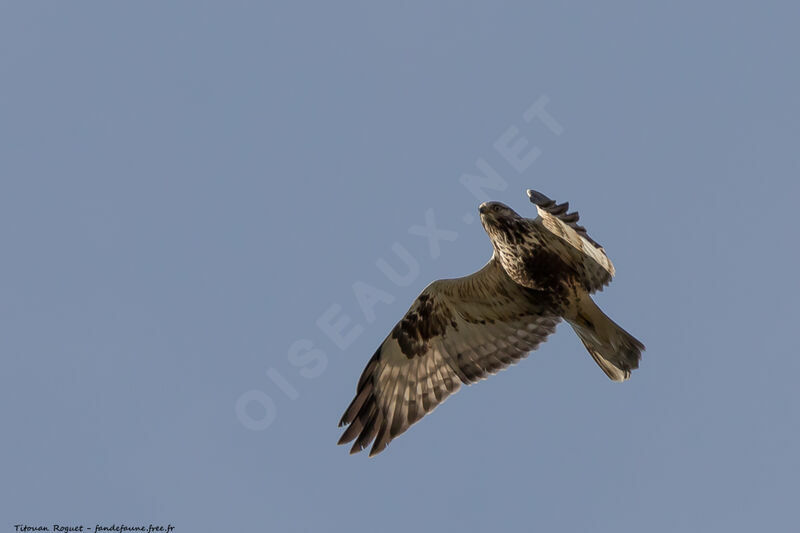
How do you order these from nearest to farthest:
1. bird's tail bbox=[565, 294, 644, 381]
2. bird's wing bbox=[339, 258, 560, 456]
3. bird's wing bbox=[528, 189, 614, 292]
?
bird's wing bbox=[528, 189, 614, 292]
bird's tail bbox=[565, 294, 644, 381]
bird's wing bbox=[339, 258, 560, 456]

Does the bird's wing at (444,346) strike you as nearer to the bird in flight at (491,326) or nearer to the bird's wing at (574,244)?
the bird in flight at (491,326)

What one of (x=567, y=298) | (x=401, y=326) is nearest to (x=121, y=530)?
(x=401, y=326)

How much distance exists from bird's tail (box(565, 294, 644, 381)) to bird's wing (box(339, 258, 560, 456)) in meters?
0.46

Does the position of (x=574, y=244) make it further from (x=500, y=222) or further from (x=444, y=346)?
(x=444, y=346)

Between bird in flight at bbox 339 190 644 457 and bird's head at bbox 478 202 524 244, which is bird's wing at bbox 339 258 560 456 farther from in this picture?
bird's head at bbox 478 202 524 244

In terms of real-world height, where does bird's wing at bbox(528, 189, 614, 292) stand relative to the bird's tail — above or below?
above

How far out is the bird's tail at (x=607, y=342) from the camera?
11469mm

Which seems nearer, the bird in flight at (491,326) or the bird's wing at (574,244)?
the bird's wing at (574,244)

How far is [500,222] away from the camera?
37.9 feet

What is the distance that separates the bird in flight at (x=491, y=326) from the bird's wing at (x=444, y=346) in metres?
0.01

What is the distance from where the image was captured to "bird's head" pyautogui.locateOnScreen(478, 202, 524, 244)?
37.8 ft

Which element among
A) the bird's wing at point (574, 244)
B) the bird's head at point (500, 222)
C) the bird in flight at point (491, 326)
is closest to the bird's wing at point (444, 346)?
the bird in flight at point (491, 326)

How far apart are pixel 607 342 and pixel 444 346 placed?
196 cm

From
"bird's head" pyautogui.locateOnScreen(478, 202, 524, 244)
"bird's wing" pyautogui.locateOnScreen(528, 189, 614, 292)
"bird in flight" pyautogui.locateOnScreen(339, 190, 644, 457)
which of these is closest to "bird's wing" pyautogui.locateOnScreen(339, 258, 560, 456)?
"bird in flight" pyautogui.locateOnScreen(339, 190, 644, 457)
